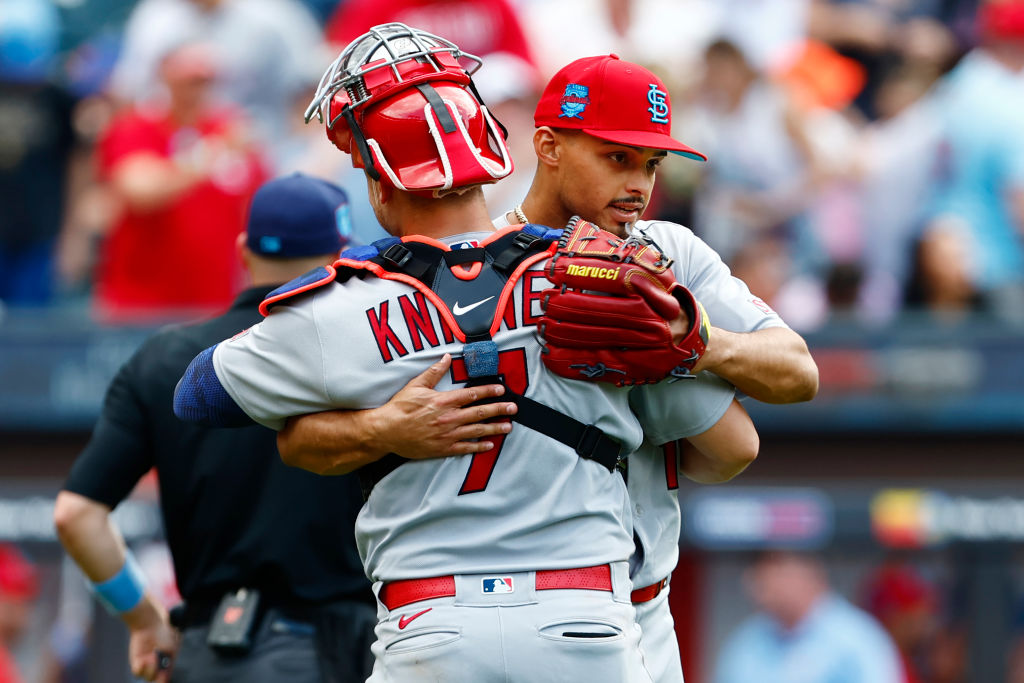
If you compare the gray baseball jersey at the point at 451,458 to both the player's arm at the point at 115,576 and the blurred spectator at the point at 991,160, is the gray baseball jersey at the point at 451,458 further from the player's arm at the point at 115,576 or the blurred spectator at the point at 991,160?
the blurred spectator at the point at 991,160

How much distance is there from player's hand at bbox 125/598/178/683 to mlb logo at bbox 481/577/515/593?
4.82 feet

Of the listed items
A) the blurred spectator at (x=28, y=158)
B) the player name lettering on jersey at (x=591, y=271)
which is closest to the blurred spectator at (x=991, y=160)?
the blurred spectator at (x=28, y=158)

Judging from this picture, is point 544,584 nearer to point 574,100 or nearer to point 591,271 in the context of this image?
point 591,271

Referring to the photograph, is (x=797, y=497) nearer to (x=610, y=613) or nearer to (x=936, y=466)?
(x=936, y=466)

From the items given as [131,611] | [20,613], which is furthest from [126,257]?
[131,611]

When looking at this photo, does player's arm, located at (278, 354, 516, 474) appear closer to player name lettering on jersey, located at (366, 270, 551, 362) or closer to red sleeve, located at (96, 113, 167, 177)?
player name lettering on jersey, located at (366, 270, 551, 362)

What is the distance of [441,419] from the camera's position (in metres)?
2.67

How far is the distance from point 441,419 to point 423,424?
36 mm

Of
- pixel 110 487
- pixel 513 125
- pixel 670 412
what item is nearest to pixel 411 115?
pixel 670 412

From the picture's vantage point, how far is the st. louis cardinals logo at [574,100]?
3.02m

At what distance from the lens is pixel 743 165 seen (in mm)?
7676

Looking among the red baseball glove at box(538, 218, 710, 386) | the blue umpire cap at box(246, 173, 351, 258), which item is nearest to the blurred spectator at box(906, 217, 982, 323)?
the blue umpire cap at box(246, 173, 351, 258)

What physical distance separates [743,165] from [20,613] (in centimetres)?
419

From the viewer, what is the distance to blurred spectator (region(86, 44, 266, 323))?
282 inches
